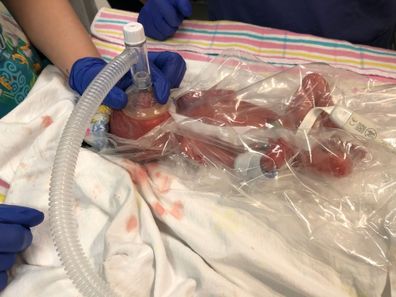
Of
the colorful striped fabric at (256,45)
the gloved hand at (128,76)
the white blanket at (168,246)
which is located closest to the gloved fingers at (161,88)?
the gloved hand at (128,76)

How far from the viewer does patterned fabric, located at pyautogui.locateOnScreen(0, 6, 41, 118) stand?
716 millimetres

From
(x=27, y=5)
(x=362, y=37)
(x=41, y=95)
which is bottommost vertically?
(x=362, y=37)

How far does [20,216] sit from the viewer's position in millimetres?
517

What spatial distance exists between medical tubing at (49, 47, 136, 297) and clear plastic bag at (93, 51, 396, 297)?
0.10m

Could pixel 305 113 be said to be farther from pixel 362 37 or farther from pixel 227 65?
pixel 362 37

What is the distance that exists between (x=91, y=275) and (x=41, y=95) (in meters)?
0.42

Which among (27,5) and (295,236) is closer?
(295,236)

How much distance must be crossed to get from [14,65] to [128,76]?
9.4 inches

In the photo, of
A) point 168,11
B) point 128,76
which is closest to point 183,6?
point 168,11

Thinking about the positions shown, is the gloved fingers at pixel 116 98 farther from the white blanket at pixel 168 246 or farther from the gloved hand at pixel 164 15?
the gloved hand at pixel 164 15

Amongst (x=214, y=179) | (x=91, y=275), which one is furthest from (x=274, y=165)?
(x=91, y=275)

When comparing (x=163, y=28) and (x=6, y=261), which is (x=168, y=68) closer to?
(x=163, y=28)

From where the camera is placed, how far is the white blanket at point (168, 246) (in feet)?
1.60

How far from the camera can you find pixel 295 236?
0.52 m
